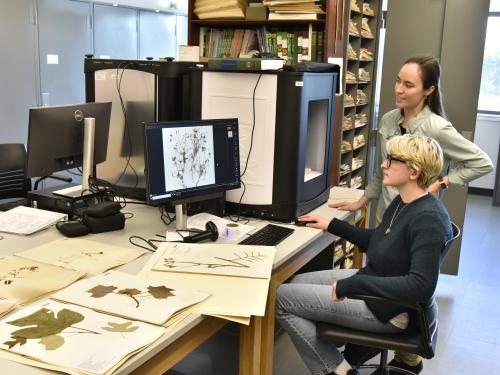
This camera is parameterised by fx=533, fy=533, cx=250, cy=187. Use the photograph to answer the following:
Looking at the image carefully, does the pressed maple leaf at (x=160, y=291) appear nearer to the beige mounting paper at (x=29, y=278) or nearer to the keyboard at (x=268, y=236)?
the beige mounting paper at (x=29, y=278)

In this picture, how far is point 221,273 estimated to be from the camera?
5.85 feet

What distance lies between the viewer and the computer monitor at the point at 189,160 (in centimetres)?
201

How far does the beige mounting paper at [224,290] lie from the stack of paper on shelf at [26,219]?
2.01 feet

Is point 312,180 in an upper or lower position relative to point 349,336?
upper

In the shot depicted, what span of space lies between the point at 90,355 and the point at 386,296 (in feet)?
3.23

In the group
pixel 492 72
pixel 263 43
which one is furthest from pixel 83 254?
pixel 492 72

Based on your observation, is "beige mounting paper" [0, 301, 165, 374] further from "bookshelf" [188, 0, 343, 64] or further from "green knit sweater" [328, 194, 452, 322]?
"bookshelf" [188, 0, 343, 64]

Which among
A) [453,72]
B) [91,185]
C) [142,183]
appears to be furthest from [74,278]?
[453,72]

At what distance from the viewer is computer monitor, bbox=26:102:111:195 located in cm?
222

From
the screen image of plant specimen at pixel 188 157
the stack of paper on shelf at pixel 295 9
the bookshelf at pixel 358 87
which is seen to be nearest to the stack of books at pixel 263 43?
the stack of paper on shelf at pixel 295 9

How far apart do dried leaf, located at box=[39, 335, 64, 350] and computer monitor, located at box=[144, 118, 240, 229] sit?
0.76m

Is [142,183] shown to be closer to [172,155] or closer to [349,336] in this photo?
[172,155]

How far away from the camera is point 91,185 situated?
2.50 metres

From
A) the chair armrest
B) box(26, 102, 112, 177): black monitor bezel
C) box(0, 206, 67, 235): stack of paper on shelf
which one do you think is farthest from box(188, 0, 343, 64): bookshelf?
the chair armrest
